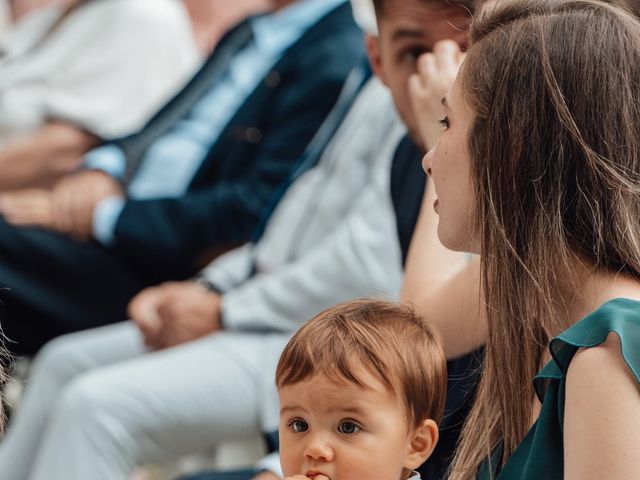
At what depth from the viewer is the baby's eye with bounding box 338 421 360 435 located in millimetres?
1434

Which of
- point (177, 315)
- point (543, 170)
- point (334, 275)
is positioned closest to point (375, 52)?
point (334, 275)

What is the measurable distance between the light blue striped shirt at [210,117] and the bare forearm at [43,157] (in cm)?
32

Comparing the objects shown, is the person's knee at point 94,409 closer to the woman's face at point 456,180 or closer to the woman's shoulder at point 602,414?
the woman's face at point 456,180

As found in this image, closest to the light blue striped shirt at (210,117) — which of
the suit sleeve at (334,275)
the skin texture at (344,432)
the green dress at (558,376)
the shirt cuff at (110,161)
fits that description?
the shirt cuff at (110,161)

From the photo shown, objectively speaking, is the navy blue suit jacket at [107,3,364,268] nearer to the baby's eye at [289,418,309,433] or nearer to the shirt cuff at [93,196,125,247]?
the shirt cuff at [93,196,125,247]

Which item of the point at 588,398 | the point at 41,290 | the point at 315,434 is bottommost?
the point at 41,290

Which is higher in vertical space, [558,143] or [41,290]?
[558,143]

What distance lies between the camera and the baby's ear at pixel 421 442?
4.85 feet

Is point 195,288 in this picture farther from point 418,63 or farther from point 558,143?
point 558,143

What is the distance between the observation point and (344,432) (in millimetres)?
1438

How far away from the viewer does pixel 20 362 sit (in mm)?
3676

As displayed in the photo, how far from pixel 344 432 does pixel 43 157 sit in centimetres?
273

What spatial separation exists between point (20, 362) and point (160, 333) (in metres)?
0.84

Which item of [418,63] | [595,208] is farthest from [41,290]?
[595,208]
